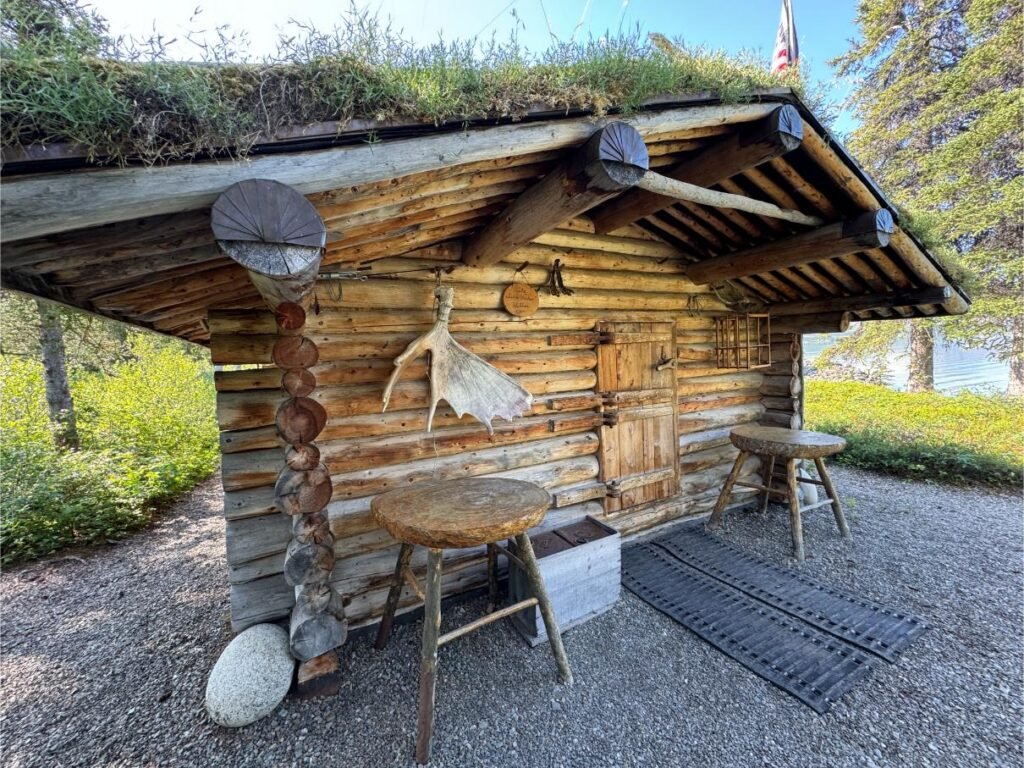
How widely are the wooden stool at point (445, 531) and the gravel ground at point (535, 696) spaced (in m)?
0.27

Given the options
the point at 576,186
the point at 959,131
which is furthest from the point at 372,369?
the point at 959,131

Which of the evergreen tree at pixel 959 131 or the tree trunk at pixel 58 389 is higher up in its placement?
the evergreen tree at pixel 959 131

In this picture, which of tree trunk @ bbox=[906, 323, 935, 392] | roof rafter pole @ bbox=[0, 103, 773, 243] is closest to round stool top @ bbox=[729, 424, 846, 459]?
roof rafter pole @ bbox=[0, 103, 773, 243]

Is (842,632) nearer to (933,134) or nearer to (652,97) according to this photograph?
(652,97)

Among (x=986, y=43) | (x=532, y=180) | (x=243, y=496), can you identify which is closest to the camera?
(x=532, y=180)

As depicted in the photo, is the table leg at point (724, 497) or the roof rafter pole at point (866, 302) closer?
the roof rafter pole at point (866, 302)

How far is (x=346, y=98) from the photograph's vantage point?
1527 millimetres

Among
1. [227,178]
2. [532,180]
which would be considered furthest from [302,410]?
[532,180]

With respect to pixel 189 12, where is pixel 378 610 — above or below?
below

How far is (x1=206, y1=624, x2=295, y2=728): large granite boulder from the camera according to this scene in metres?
2.13

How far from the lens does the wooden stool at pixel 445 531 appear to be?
6.47 ft

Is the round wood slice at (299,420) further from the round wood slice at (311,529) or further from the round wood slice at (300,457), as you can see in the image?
the round wood slice at (311,529)

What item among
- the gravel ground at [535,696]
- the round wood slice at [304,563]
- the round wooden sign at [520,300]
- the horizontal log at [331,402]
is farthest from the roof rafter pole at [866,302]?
the round wood slice at [304,563]

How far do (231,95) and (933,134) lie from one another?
1386 centimetres
